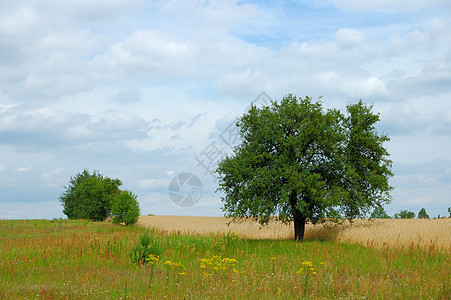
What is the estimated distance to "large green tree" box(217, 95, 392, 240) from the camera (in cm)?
2556

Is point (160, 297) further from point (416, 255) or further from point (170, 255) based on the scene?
point (416, 255)

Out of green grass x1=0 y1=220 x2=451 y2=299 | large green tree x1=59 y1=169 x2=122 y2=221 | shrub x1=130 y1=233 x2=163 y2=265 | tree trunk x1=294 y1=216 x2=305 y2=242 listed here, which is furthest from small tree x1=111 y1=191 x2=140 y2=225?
shrub x1=130 y1=233 x2=163 y2=265

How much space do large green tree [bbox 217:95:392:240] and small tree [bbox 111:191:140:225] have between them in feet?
53.1

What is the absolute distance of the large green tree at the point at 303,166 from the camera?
25.6 m

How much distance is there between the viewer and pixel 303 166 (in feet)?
86.0

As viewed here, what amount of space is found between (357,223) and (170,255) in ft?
59.5

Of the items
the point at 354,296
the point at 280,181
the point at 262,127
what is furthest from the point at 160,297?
the point at 262,127

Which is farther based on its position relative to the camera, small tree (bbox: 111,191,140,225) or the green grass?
small tree (bbox: 111,191,140,225)

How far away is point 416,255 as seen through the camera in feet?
62.2

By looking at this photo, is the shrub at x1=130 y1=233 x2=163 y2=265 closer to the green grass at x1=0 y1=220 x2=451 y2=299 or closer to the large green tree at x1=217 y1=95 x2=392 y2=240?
the green grass at x1=0 y1=220 x2=451 y2=299

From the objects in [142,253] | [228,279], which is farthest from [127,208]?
[228,279]

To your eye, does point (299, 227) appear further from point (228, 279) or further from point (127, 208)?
point (127, 208)

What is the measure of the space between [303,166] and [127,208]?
2241 centimetres

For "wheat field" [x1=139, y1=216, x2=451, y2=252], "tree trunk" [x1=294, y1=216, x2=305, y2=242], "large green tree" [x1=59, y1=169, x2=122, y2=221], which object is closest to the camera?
"wheat field" [x1=139, y1=216, x2=451, y2=252]
